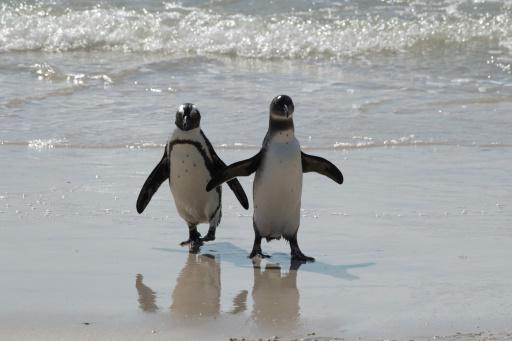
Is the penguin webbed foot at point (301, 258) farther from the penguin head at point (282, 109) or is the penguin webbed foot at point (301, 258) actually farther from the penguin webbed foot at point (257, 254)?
the penguin head at point (282, 109)

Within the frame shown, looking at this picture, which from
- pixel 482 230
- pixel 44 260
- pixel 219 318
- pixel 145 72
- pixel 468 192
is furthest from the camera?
pixel 145 72

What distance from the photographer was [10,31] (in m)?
14.7

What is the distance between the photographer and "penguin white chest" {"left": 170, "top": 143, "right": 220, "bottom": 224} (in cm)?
568

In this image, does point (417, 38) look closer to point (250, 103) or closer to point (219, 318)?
point (250, 103)

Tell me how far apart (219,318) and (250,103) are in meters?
5.96

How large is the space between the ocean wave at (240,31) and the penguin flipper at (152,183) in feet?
25.8

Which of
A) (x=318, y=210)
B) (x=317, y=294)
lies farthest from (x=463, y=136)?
(x=317, y=294)

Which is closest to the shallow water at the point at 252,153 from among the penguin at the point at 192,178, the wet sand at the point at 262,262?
the wet sand at the point at 262,262

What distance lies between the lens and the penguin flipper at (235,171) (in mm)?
5367

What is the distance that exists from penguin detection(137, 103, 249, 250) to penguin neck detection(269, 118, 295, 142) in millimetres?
413

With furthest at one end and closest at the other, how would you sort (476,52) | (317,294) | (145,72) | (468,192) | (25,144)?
(476,52) < (145,72) < (25,144) < (468,192) < (317,294)

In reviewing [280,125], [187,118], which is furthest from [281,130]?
[187,118]

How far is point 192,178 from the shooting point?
572cm

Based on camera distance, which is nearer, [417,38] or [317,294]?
[317,294]
